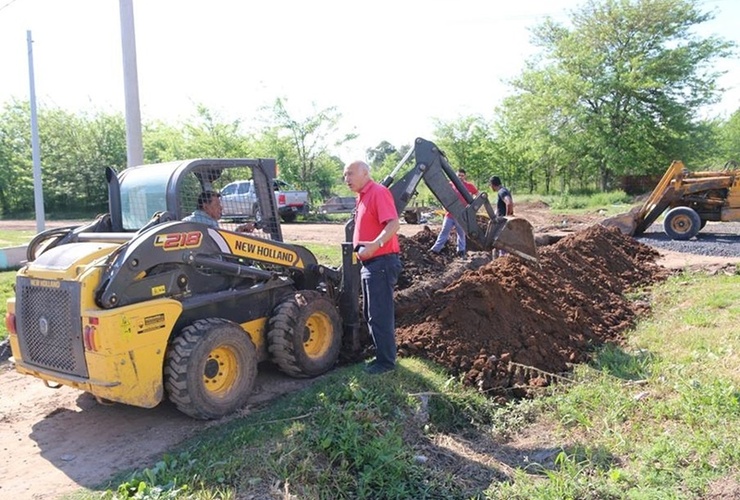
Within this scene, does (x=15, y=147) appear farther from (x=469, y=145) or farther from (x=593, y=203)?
(x=593, y=203)

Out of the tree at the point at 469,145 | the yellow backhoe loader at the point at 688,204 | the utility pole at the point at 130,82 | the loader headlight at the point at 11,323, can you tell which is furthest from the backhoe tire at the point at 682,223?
the tree at the point at 469,145

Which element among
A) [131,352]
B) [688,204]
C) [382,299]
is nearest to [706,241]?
[688,204]

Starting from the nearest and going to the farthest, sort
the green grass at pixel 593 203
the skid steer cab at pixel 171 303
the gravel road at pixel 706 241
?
the skid steer cab at pixel 171 303, the gravel road at pixel 706 241, the green grass at pixel 593 203

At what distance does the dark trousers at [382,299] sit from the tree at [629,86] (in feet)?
90.5

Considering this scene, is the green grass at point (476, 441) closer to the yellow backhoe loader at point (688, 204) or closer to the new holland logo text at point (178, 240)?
the new holland logo text at point (178, 240)

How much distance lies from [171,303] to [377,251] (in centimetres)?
178

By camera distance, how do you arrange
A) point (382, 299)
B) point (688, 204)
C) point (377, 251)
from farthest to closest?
point (688, 204) → point (382, 299) → point (377, 251)

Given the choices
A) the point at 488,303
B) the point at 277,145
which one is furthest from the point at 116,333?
the point at 277,145

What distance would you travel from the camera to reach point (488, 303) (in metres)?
6.47

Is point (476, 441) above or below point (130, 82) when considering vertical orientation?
below

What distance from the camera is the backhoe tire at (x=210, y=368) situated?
4.47 meters

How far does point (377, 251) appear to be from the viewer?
17.0ft

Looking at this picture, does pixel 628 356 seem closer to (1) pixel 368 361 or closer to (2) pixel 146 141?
(1) pixel 368 361

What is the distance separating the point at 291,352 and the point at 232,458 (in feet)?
5.48
